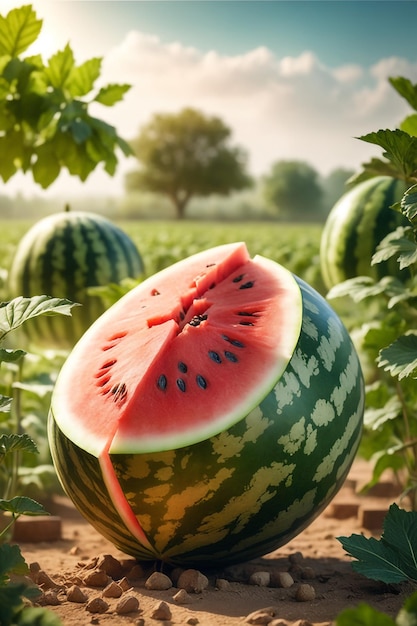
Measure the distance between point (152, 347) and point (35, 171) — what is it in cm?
125

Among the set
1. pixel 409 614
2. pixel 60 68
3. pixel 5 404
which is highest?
pixel 60 68

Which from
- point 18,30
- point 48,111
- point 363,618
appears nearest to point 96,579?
point 363,618

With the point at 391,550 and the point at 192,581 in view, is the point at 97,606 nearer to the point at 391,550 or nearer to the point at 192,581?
the point at 192,581

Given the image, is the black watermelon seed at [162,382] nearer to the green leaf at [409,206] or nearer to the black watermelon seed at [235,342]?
the black watermelon seed at [235,342]

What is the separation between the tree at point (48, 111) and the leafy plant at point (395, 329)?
3.33 feet

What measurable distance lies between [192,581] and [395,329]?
51.7 inches

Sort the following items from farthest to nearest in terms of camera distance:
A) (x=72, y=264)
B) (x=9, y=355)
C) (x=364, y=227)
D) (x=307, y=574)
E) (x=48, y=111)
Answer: (x=72, y=264) → (x=364, y=227) → (x=48, y=111) → (x=307, y=574) → (x=9, y=355)

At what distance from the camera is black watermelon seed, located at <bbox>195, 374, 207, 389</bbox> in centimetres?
215

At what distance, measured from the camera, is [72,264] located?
4.14 m

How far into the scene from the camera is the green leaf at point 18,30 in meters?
2.84

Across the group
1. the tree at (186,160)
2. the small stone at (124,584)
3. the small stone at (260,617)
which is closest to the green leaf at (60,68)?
the small stone at (124,584)

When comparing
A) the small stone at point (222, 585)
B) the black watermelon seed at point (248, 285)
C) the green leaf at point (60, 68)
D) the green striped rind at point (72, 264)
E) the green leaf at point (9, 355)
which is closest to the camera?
the green leaf at point (9, 355)

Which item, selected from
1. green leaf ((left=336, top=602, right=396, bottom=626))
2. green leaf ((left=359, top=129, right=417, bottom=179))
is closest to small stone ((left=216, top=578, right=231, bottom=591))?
green leaf ((left=336, top=602, right=396, bottom=626))

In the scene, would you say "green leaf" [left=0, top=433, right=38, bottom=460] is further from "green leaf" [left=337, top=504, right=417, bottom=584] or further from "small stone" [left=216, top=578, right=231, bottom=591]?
"green leaf" [left=337, top=504, right=417, bottom=584]
